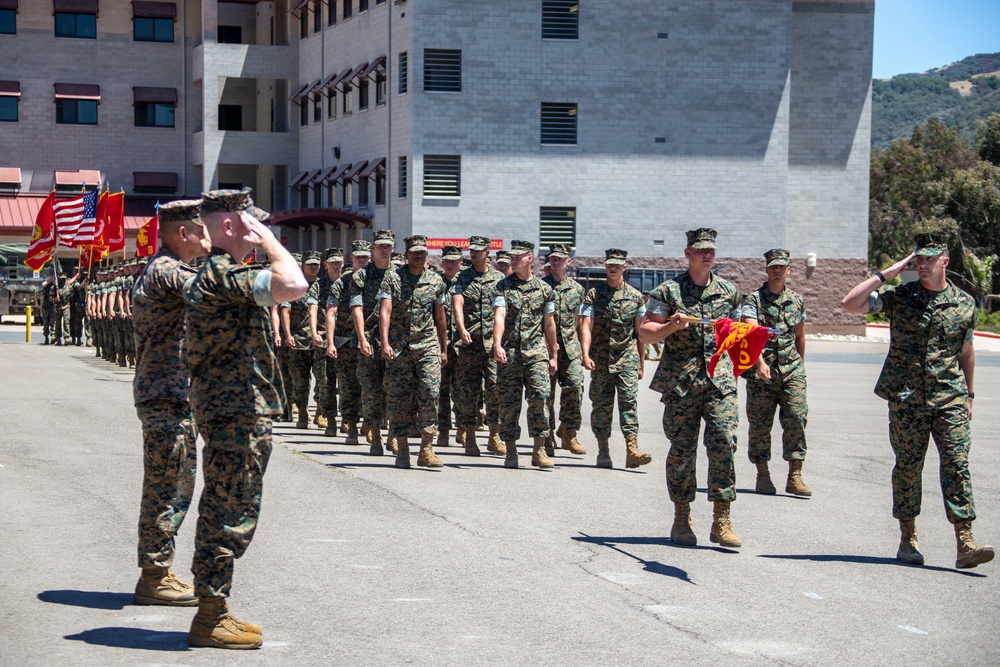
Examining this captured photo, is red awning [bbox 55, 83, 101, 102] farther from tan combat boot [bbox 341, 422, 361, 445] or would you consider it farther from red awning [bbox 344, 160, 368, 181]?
tan combat boot [bbox 341, 422, 361, 445]

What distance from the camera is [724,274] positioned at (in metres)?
47.2

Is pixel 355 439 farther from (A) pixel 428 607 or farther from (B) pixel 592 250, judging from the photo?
(B) pixel 592 250

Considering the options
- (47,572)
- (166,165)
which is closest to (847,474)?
(47,572)

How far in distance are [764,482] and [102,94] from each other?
55.4m

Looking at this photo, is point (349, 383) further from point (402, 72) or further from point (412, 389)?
point (402, 72)

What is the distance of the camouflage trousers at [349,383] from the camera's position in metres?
16.4

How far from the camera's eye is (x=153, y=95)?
62719 mm

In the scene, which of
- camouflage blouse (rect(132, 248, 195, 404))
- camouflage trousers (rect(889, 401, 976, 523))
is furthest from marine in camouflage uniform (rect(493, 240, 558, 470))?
camouflage blouse (rect(132, 248, 195, 404))

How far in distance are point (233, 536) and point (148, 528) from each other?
1132mm

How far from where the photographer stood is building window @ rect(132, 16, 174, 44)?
63344 mm

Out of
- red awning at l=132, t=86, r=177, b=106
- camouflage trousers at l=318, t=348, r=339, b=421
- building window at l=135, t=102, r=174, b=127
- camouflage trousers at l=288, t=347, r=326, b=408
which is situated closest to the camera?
camouflage trousers at l=318, t=348, r=339, b=421

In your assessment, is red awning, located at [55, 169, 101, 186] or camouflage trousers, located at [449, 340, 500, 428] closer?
camouflage trousers, located at [449, 340, 500, 428]

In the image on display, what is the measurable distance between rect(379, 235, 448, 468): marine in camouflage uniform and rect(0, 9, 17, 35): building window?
52994 millimetres

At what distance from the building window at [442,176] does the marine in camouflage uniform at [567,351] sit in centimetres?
3217
